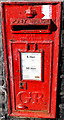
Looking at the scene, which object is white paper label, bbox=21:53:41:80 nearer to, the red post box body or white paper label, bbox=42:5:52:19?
the red post box body

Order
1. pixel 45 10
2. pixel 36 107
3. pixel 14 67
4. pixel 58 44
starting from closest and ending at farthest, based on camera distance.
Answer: pixel 45 10 → pixel 58 44 → pixel 14 67 → pixel 36 107

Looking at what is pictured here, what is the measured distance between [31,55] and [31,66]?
15 cm

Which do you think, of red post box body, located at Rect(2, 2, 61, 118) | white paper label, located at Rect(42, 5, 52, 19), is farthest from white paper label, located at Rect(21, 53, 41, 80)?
white paper label, located at Rect(42, 5, 52, 19)

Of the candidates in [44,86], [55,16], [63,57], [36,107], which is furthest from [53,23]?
[36,107]

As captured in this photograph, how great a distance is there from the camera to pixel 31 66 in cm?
237

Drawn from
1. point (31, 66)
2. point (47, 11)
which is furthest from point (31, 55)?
point (47, 11)

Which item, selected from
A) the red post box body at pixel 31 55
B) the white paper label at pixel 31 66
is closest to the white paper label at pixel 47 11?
the red post box body at pixel 31 55

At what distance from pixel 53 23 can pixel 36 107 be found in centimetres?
118

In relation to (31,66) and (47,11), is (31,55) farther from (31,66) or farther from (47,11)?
(47,11)

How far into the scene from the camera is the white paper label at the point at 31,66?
2322 millimetres

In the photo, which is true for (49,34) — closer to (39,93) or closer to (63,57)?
(63,57)

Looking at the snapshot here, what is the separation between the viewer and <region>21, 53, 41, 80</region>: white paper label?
2.32 metres

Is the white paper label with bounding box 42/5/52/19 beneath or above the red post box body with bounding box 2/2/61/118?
above

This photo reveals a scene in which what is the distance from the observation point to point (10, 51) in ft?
7.61
